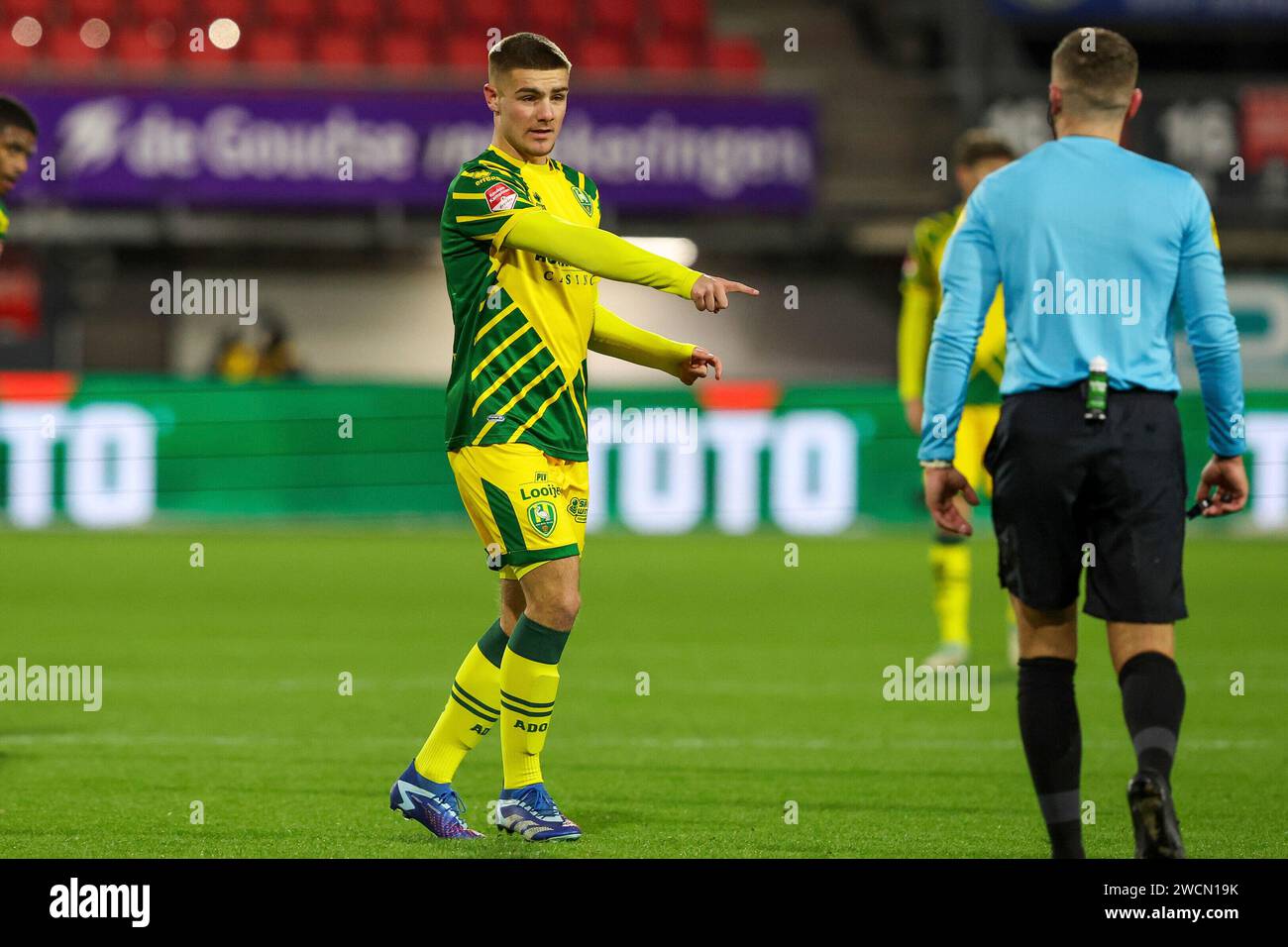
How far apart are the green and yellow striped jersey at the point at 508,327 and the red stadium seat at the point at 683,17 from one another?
17492 millimetres

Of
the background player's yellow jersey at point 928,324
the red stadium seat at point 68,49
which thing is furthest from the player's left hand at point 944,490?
the red stadium seat at point 68,49

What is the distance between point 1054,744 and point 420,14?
1897 centimetres

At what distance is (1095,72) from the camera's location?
4.41m

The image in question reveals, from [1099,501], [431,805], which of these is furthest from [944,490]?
[431,805]

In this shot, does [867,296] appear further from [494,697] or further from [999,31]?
[494,697]

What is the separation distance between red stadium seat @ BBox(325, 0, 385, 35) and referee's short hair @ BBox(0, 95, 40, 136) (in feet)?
53.3

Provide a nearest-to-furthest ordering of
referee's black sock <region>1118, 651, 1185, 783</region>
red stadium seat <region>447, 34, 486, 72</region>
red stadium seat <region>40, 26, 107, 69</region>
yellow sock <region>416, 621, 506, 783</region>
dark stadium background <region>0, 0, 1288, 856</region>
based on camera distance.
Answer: referee's black sock <region>1118, 651, 1185, 783</region>, yellow sock <region>416, 621, 506, 783</region>, dark stadium background <region>0, 0, 1288, 856</region>, red stadium seat <region>40, 26, 107, 69</region>, red stadium seat <region>447, 34, 486, 72</region>

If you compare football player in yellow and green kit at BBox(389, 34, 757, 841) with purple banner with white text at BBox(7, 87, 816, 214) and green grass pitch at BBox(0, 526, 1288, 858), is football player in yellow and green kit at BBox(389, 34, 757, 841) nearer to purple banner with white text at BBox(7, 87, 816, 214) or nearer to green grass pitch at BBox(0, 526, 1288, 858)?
green grass pitch at BBox(0, 526, 1288, 858)

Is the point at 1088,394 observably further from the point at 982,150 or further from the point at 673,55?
the point at 673,55

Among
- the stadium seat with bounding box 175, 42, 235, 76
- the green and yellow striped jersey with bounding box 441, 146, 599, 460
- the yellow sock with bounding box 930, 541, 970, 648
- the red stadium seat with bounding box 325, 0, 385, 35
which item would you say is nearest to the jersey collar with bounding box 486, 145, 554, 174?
the green and yellow striped jersey with bounding box 441, 146, 599, 460

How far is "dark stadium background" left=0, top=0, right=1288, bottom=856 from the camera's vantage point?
7.49 metres

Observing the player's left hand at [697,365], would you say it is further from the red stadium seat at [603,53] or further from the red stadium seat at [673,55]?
the red stadium seat at [673,55]

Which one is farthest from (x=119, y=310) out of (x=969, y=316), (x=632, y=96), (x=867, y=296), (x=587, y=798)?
(x=969, y=316)
